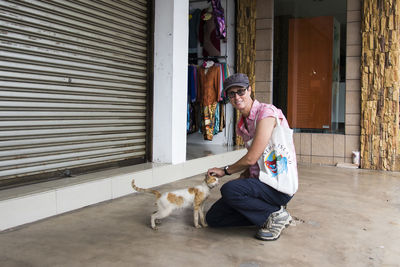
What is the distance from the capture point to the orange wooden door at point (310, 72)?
6598 millimetres

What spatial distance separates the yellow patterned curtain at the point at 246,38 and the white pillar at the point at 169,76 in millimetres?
2505

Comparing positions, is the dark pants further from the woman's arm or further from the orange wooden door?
the orange wooden door

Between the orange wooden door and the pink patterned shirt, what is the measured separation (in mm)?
4201

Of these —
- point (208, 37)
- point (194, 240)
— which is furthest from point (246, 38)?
point (194, 240)

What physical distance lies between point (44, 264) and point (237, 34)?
5.87 m

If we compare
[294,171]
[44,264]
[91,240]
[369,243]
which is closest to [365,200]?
[369,243]

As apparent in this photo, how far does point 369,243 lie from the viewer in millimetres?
2584

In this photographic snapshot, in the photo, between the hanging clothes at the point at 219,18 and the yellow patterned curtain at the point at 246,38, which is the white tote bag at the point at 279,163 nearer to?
the hanging clothes at the point at 219,18

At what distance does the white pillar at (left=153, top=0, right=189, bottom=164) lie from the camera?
4.61 meters

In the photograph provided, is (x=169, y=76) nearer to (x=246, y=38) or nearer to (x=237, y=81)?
(x=237, y=81)

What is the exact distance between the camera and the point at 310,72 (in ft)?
22.1

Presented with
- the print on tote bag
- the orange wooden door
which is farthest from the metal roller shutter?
the orange wooden door

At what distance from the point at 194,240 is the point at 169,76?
2500mm

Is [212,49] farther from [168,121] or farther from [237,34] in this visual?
[168,121]
